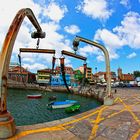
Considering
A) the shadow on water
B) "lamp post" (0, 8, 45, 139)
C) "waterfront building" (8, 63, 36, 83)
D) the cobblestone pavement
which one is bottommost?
the shadow on water

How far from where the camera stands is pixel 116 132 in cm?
1105

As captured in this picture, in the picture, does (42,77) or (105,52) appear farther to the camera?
(42,77)

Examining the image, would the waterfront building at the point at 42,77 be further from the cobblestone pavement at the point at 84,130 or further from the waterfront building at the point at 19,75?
the cobblestone pavement at the point at 84,130

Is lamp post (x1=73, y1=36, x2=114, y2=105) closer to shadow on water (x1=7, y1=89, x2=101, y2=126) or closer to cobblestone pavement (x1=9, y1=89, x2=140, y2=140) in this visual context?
cobblestone pavement (x1=9, y1=89, x2=140, y2=140)

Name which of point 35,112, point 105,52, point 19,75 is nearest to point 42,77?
point 19,75

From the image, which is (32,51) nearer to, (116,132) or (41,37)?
(41,37)

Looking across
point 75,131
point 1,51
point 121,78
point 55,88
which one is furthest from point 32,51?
point 121,78

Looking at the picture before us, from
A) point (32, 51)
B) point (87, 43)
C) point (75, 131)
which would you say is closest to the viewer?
point (75, 131)

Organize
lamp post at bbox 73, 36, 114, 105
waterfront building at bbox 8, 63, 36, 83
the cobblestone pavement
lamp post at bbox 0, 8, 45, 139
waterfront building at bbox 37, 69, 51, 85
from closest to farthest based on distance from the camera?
lamp post at bbox 0, 8, 45, 139 → the cobblestone pavement → lamp post at bbox 73, 36, 114, 105 → waterfront building at bbox 37, 69, 51, 85 → waterfront building at bbox 8, 63, 36, 83

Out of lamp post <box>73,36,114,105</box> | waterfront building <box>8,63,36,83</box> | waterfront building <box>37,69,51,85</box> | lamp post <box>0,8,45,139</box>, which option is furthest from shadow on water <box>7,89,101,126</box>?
waterfront building <box>37,69,51,85</box>

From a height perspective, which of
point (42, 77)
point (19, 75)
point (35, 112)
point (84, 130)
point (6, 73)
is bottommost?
point (35, 112)

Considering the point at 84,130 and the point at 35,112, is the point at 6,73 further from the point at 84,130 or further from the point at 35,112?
the point at 35,112

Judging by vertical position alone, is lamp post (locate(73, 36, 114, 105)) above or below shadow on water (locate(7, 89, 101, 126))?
above

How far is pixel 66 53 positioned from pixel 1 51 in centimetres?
864
